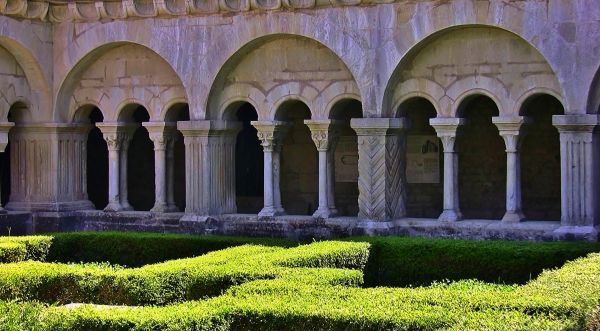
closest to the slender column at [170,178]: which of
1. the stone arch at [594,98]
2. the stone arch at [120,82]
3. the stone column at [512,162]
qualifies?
the stone arch at [120,82]

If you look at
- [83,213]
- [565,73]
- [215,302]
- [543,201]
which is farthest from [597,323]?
[83,213]

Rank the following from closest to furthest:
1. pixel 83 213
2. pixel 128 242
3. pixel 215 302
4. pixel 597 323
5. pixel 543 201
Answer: pixel 597 323 → pixel 215 302 → pixel 128 242 → pixel 543 201 → pixel 83 213

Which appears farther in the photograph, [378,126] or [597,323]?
[378,126]

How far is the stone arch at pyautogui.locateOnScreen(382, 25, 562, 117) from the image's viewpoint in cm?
1525

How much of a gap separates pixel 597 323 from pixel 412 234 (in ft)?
24.6

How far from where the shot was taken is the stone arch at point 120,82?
59.8ft

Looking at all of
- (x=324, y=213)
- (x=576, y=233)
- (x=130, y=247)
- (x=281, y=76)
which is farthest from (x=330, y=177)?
(x=576, y=233)

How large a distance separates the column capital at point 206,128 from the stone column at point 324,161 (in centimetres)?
163

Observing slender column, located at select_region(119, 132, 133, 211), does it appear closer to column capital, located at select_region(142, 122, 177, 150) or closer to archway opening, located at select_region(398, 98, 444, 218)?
column capital, located at select_region(142, 122, 177, 150)

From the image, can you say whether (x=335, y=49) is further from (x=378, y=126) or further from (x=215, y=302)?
(x=215, y=302)

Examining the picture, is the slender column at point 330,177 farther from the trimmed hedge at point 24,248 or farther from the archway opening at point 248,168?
the trimmed hedge at point 24,248

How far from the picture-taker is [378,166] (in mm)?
16281

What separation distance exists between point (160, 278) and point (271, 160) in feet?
20.2

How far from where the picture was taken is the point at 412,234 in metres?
16.1
